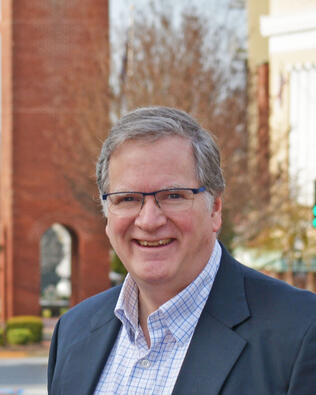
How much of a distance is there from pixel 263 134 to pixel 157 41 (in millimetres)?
4395

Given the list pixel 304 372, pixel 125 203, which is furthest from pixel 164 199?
pixel 304 372

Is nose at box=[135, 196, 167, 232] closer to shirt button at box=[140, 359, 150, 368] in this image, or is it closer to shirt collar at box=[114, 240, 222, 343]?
shirt collar at box=[114, 240, 222, 343]

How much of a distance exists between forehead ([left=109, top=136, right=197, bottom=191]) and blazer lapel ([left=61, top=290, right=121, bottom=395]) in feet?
1.88

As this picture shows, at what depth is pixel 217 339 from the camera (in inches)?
96.3

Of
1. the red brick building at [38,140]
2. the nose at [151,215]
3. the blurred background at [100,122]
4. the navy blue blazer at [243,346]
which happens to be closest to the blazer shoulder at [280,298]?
the navy blue blazer at [243,346]

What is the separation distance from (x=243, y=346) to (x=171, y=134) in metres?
0.65

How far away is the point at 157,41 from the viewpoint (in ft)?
69.6

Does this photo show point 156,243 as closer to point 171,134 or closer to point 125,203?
point 125,203

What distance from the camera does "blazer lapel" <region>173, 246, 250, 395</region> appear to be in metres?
2.37

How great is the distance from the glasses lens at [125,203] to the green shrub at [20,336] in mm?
22307

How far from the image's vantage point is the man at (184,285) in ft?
7.70

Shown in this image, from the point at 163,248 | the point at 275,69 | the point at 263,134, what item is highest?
the point at 275,69

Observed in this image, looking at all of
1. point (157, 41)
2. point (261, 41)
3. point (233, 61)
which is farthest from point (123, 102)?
point (261, 41)

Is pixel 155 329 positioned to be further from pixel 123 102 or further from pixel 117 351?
pixel 123 102
